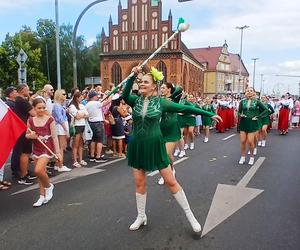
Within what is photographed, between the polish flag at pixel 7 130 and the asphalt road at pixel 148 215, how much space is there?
A: 0.86 m

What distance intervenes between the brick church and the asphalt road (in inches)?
1996

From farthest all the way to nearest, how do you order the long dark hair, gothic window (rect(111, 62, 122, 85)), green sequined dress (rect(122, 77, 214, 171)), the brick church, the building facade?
the building facade
gothic window (rect(111, 62, 122, 85))
the brick church
the long dark hair
green sequined dress (rect(122, 77, 214, 171))

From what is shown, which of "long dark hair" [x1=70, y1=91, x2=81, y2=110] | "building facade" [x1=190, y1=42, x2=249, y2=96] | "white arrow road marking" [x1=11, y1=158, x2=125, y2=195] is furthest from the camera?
"building facade" [x1=190, y1=42, x2=249, y2=96]

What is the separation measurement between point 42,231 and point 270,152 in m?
8.62

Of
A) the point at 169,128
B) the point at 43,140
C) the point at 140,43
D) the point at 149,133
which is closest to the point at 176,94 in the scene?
the point at 169,128

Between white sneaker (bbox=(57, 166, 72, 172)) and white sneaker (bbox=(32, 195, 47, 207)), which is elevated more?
white sneaker (bbox=(32, 195, 47, 207))

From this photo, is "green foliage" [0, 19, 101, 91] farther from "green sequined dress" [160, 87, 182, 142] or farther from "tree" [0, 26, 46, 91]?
"green sequined dress" [160, 87, 182, 142]

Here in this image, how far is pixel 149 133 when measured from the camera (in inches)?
173

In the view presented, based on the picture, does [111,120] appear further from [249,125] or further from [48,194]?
[48,194]

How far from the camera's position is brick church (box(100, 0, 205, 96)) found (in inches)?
2288

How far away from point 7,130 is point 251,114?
580cm

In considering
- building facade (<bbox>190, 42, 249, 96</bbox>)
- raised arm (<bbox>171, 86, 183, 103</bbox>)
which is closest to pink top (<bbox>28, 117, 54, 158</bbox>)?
raised arm (<bbox>171, 86, 183, 103</bbox>)

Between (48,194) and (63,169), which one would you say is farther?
(63,169)

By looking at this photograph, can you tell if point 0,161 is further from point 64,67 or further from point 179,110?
point 64,67
